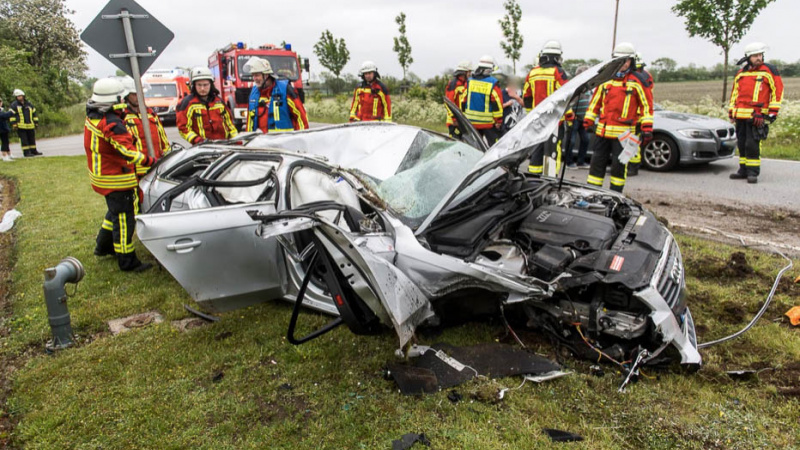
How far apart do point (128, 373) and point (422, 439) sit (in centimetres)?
188

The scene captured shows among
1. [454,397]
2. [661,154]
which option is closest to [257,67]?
[454,397]

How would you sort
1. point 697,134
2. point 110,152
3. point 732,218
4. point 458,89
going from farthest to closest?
point 697,134 < point 458,89 < point 732,218 < point 110,152

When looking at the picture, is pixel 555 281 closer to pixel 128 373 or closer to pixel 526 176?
pixel 526 176

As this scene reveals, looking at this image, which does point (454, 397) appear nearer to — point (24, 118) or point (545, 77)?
point (545, 77)

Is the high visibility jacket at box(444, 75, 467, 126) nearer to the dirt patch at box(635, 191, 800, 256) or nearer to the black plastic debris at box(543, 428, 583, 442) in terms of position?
the dirt patch at box(635, 191, 800, 256)

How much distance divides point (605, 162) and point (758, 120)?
287 cm

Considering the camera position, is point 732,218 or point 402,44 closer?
point 732,218

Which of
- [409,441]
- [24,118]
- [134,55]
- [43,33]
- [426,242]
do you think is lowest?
[409,441]

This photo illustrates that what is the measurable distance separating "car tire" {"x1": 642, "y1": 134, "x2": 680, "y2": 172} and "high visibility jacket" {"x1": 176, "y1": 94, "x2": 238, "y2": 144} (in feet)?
20.9

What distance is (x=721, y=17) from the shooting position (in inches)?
462

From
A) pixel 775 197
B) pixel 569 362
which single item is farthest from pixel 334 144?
pixel 775 197

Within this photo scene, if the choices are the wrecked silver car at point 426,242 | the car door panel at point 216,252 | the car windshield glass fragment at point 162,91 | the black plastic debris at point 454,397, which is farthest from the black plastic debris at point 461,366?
the car windshield glass fragment at point 162,91

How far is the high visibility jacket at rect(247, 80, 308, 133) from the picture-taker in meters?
6.50

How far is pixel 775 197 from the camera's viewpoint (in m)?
6.34
